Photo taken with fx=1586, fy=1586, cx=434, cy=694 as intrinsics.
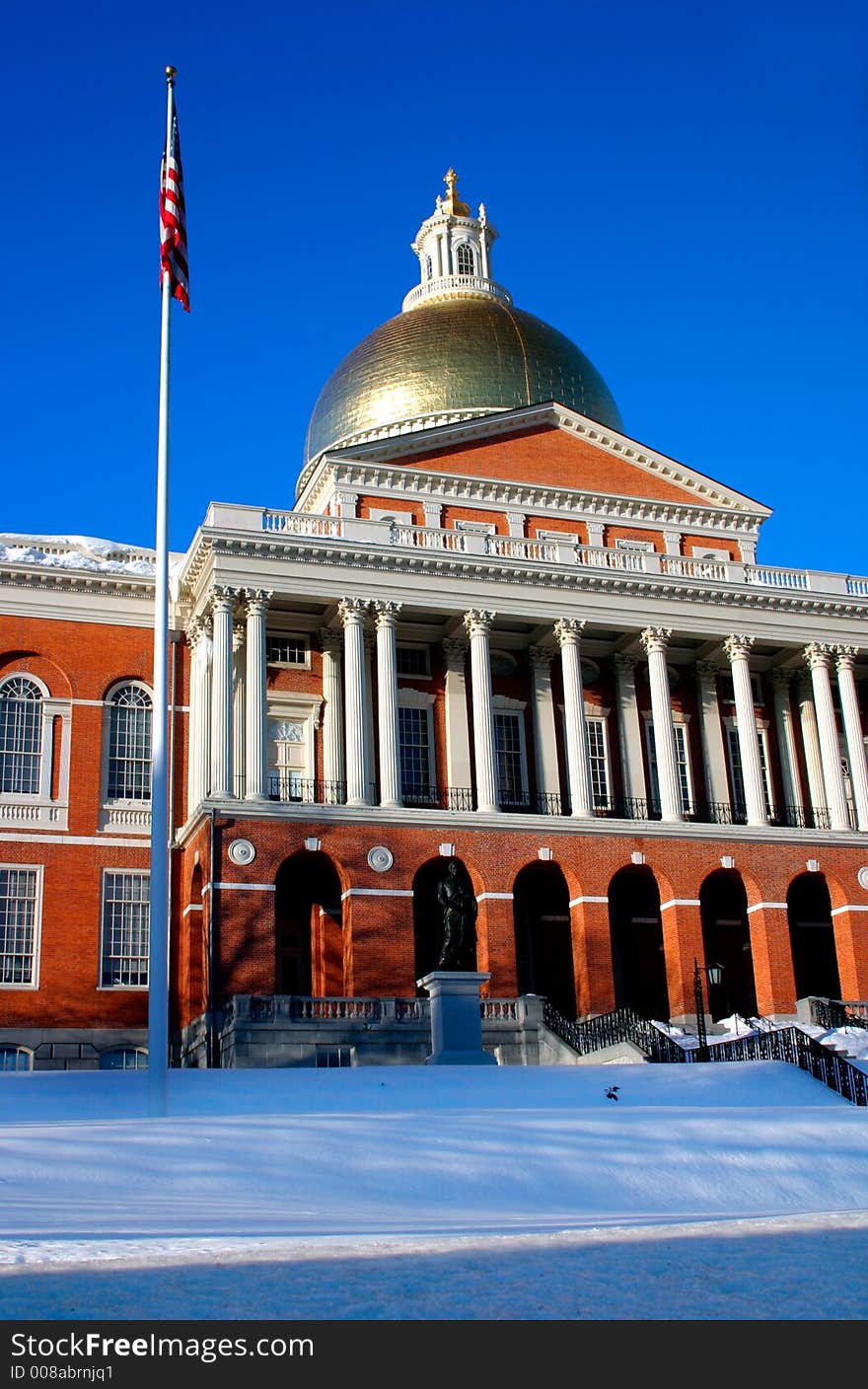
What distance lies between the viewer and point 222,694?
38562mm

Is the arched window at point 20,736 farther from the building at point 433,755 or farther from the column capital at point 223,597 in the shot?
the column capital at point 223,597

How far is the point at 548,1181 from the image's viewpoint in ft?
57.7

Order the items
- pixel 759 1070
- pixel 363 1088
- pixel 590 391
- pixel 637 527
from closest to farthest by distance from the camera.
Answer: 1. pixel 363 1088
2. pixel 759 1070
3. pixel 637 527
4. pixel 590 391

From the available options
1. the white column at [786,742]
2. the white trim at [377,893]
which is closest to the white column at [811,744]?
the white column at [786,742]

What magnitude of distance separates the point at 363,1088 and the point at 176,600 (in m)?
20.0

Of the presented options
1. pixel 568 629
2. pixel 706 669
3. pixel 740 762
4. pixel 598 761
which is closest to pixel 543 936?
pixel 598 761

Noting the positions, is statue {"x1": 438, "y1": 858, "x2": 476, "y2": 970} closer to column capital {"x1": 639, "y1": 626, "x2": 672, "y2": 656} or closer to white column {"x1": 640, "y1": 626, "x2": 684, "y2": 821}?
white column {"x1": 640, "y1": 626, "x2": 684, "y2": 821}

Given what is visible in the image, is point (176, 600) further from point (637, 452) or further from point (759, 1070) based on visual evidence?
point (759, 1070)

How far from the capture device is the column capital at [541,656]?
43.9 metres

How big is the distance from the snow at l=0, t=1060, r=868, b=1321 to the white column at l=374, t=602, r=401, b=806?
35.6 feet

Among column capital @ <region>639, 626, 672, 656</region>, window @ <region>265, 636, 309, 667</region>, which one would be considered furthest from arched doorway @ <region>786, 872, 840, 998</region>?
window @ <region>265, 636, 309, 667</region>

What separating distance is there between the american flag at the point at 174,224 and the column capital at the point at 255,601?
1339 cm
